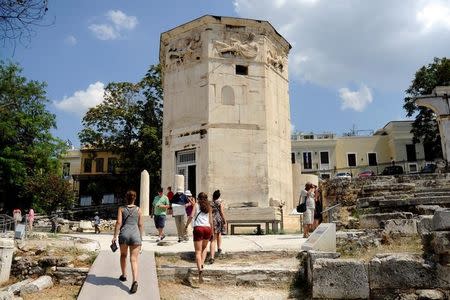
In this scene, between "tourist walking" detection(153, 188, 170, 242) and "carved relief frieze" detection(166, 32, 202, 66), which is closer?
"tourist walking" detection(153, 188, 170, 242)

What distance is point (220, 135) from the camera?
1942 centimetres

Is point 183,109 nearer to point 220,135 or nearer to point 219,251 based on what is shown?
point 220,135

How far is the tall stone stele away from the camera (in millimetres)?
19234

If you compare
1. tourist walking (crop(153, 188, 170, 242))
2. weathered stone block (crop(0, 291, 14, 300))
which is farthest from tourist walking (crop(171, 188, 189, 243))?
weathered stone block (crop(0, 291, 14, 300))

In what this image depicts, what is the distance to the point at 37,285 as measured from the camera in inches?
290

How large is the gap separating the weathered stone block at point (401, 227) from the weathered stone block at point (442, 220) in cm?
263

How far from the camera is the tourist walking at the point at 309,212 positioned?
40.5 feet

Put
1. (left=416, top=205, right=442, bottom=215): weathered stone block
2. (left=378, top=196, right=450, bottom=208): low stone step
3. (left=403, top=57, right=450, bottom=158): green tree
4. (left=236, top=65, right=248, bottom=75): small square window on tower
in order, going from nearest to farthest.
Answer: (left=416, top=205, right=442, bottom=215): weathered stone block → (left=378, top=196, right=450, bottom=208): low stone step → (left=236, top=65, right=248, bottom=75): small square window on tower → (left=403, top=57, right=450, bottom=158): green tree

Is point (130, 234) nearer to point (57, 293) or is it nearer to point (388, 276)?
point (57, 293)

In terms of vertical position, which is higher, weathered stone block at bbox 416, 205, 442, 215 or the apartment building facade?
the apartment building facade

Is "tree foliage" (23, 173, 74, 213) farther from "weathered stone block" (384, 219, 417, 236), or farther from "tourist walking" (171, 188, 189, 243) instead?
"weathered stone block" (384, 219, 417, 236)

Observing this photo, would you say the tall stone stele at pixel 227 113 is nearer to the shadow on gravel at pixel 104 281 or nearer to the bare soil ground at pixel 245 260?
the bare soil ground at pixel 245 260

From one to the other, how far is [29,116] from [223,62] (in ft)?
74.4

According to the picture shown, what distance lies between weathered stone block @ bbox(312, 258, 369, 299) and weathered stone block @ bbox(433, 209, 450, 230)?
1246 mm
